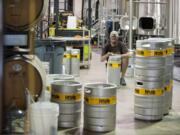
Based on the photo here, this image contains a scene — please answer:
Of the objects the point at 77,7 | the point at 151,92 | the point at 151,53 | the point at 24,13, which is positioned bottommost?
the point at 151,92

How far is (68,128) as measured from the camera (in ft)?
18.9

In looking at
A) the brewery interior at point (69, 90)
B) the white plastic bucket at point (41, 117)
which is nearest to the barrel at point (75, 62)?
the brewery interior at point (69, 90)

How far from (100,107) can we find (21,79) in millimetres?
1238

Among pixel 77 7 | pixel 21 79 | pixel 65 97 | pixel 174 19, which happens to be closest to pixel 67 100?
pixel 65 97

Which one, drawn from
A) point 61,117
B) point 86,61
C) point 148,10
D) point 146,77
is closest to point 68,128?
point 61,117

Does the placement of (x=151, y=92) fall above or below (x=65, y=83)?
below

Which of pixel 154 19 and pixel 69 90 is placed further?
pixel 154 19

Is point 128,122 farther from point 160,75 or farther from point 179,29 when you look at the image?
point 179,29

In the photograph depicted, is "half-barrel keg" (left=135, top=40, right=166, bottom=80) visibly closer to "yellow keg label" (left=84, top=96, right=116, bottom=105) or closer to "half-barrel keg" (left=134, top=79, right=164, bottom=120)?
"half-barrel keg" (left=134, top=79, right=164, bottom=120)

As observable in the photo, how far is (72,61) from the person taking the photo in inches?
460

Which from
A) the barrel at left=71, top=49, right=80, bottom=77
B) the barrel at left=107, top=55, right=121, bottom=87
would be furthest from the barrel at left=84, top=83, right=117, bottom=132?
the barrel at left=71, top=49, right=80, bottom=77

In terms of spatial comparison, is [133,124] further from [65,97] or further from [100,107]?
[65,97]

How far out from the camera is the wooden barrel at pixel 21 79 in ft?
Result: 15.4

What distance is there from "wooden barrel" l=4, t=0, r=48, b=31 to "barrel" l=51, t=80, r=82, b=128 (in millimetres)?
1196
